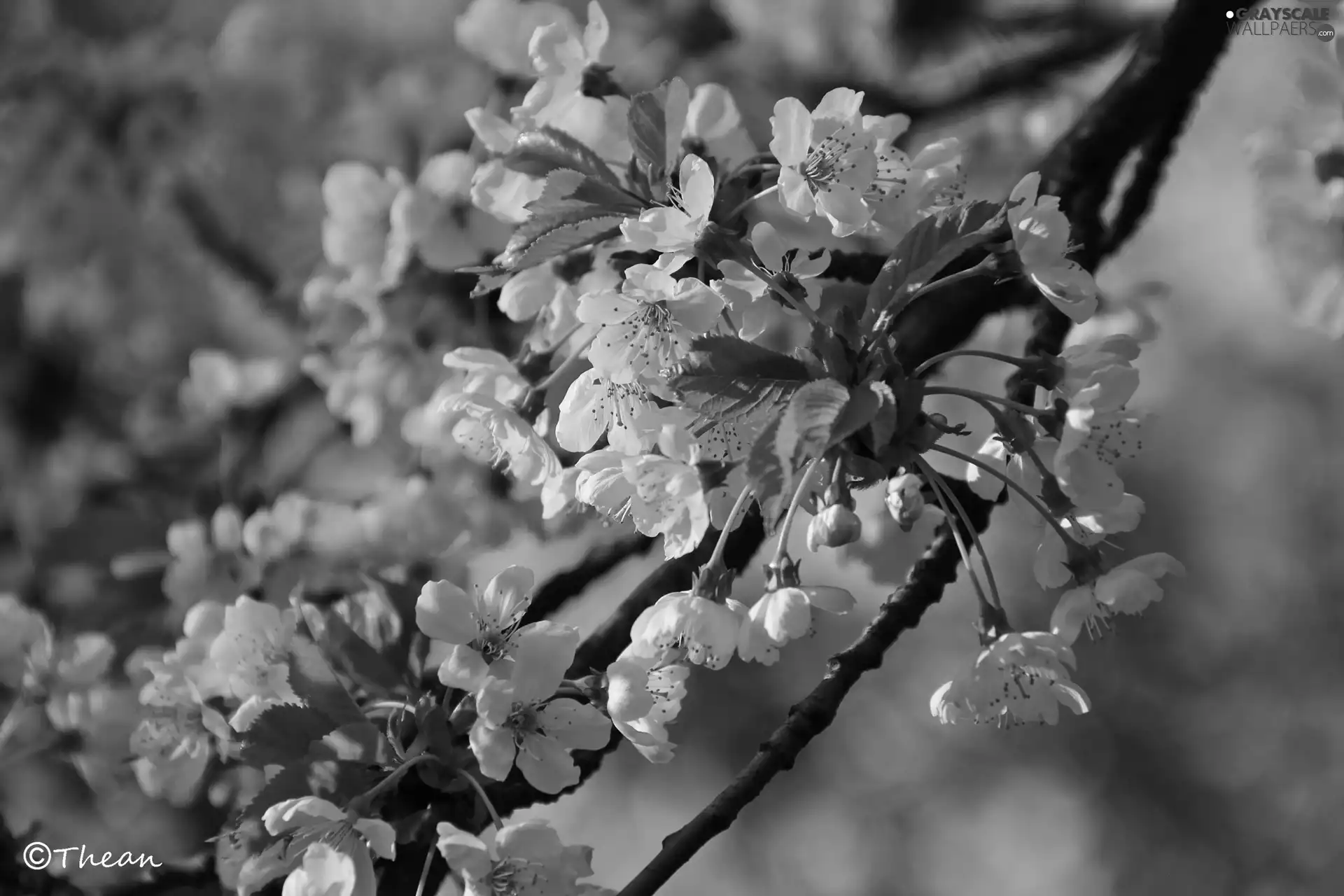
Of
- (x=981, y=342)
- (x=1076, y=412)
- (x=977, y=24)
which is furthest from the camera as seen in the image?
(x=977, y=24)

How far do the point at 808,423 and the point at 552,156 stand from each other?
51 centimetres

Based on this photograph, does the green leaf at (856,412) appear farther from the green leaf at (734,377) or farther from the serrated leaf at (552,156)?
the serrated leaf at (552,156)

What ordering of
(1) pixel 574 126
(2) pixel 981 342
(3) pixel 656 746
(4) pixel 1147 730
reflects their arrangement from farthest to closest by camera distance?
(4) pixel 1147 730 → (2) pixel 981 342 → (1) pixel 574 126 → (3) pixel 656 746

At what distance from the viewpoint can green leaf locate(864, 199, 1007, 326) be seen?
3.76ft

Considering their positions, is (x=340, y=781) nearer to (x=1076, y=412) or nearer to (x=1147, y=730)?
(x=1076, y=412)

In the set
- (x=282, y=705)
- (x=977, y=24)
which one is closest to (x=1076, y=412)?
(x=282, y=705)

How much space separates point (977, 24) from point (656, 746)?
2.77 metres

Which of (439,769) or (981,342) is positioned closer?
(439,769)

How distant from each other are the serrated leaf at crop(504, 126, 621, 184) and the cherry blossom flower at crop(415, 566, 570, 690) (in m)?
0.48

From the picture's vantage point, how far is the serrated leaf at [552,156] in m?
1.30

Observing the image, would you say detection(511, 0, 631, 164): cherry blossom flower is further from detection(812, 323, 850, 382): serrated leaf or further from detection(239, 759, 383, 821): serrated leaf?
detection(239, 759, 383, 821): serrated leaf

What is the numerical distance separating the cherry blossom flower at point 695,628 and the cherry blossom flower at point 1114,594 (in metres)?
0.39

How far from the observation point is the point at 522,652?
1.31m

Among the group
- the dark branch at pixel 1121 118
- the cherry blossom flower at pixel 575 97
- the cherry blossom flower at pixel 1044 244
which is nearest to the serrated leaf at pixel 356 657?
the cherry blossom flower at pixel 575 97
